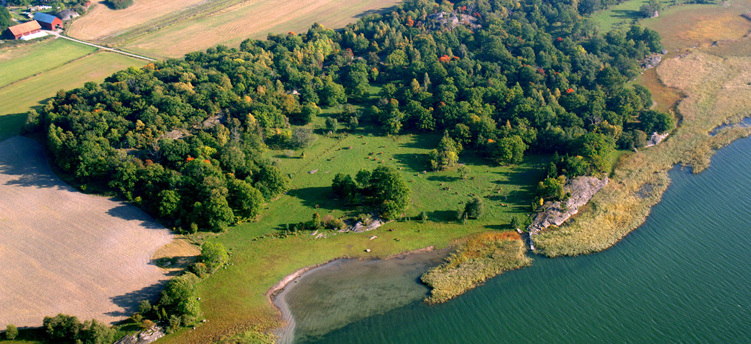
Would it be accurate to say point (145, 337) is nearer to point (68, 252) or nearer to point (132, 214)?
point (68, 252)

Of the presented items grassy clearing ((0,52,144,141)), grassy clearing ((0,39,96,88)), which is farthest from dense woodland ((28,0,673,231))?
grassy clearing ((0,39,96,88))

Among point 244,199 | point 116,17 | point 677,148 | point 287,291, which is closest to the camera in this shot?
point 287,291

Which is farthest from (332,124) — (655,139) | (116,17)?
(116,17)

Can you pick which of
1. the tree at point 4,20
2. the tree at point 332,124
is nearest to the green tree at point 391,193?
the tree at point 332,124

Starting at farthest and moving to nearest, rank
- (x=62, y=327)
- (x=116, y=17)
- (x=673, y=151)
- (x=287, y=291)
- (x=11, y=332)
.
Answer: (x=116, y=17), (x=673, y=151), (x=287, y=291), (x=11, y=332), (x=62, y=327)

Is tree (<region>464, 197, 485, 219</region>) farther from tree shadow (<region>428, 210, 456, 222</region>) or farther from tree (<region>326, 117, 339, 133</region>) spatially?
tree (<region>326, 117, 339, 133</region>)

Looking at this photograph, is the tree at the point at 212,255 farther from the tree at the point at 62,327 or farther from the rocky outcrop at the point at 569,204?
the rocky outcrop at the point at 569,204
